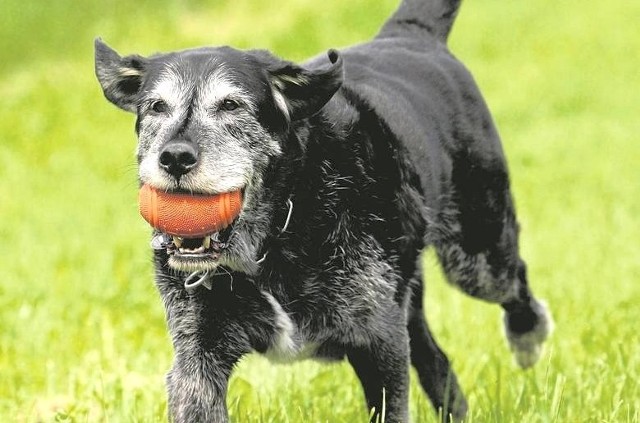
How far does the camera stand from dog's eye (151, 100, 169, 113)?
403 cm

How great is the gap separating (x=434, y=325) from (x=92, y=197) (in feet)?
23.8

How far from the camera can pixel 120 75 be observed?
4324mm

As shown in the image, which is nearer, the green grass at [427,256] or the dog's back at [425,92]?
the dog's back at [425,92]

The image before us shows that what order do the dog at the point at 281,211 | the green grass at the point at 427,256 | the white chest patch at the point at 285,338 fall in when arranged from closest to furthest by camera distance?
the dog at the point at 281,211, the white chest patch at the point at 285,338, the green grass at the point at 427,256

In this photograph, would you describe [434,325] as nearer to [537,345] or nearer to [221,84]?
[537,345]

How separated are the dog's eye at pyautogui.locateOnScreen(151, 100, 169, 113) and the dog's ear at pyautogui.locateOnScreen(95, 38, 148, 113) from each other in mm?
228

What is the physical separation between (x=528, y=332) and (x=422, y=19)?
5.47 feet

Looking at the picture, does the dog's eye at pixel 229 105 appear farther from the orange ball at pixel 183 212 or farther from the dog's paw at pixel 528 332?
the dog's paw at pixel 528 332

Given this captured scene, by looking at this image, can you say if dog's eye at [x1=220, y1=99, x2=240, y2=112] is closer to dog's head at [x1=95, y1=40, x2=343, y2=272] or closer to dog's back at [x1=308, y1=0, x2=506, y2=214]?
dog's head at [x1=95, y1=40, x2=343, y2=272]

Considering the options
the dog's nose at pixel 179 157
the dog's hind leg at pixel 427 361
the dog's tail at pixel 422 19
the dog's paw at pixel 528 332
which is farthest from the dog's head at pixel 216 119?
the dog's paw at pixel 528 332

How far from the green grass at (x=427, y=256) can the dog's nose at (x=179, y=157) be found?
35.6 inches

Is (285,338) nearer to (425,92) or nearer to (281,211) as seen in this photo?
(281,211)

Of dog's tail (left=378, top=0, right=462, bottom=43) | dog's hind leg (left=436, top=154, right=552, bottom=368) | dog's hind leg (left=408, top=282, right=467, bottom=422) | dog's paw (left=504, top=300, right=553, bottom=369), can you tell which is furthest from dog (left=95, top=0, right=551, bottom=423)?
dog's paw (left=504, top=300, right=553, bottom=369)

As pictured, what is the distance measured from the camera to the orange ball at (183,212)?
3842mm
